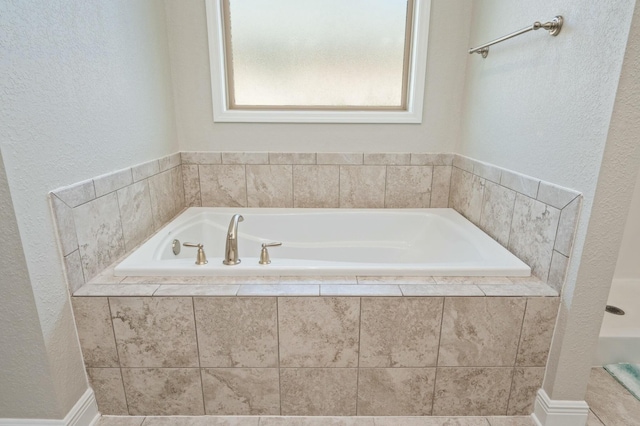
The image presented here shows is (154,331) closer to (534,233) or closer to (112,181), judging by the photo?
(112,181)

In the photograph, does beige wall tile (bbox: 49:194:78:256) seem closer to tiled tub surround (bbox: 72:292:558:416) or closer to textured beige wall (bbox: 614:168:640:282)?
tiled tub surround (bbox: 72:292:558:416)

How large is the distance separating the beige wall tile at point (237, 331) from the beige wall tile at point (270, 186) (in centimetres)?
116

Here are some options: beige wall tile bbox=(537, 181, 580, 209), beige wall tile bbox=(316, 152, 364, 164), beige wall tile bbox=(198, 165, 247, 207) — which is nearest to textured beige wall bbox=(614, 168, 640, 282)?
beige wall tile bbox=(537, 181, 580, 209)

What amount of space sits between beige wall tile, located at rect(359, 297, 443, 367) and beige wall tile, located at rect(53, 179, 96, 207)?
1.10 meters

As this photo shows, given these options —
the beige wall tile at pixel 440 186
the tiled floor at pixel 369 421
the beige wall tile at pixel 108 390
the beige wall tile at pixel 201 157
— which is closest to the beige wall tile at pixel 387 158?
the beige wall tile at pixel 440 186

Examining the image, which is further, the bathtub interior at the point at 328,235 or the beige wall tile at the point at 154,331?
the bathtub interior at the point at 328,235

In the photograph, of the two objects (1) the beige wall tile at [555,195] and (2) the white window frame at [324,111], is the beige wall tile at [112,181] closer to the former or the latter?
(2) the white window frame at [324,111]

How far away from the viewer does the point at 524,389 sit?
1.36 meters

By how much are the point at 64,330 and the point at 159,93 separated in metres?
1.34

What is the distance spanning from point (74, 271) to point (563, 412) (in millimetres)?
1883

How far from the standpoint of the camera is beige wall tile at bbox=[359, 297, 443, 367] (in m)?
1.26

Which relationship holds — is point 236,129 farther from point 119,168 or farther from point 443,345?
point 443,345

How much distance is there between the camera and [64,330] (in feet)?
3.99

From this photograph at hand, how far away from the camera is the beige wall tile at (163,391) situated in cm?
134
